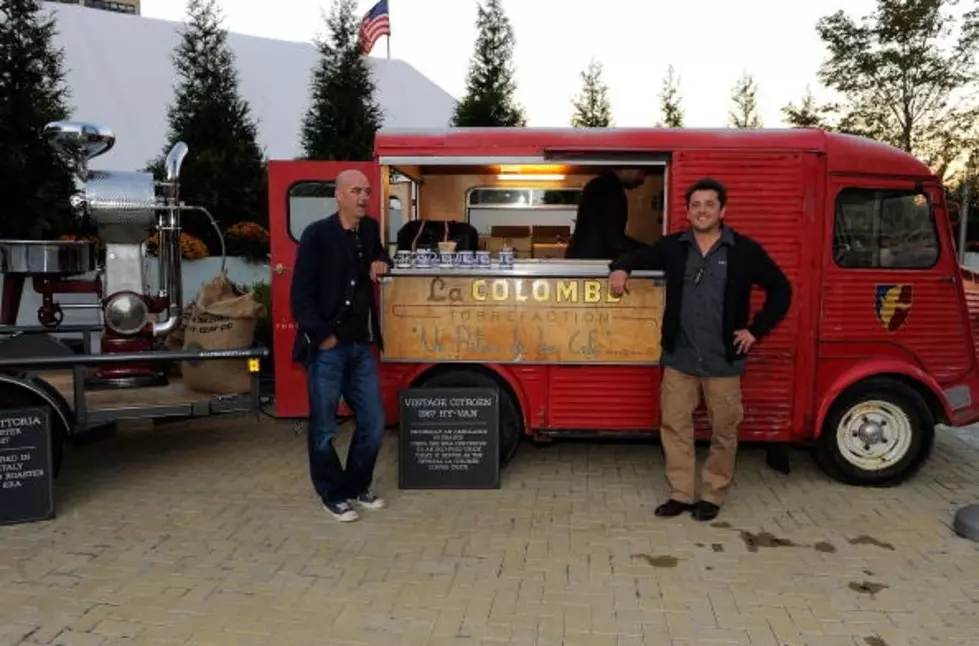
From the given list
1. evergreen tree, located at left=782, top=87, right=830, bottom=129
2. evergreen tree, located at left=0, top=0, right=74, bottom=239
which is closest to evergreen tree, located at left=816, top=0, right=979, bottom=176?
evergreen tree, located at left=782, top=87, right=830, bottom=129

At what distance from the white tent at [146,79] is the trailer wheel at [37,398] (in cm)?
1317

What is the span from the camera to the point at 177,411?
518 centimetres

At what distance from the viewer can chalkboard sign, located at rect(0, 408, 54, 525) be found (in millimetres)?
4629

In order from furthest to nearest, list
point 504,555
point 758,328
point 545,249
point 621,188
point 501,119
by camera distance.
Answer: point 501,119 → point 545,249 → point 621,188 → point 758,328 → point 504,555

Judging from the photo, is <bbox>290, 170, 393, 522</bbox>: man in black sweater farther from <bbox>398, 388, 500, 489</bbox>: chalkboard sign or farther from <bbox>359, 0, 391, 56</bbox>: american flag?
<bbox>359, 0, 391, 56</bbox>: american flag

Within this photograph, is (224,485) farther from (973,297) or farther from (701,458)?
(973,297)

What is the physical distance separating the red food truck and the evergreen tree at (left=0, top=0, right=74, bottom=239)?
8850 millimetres

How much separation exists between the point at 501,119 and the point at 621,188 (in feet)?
43.4

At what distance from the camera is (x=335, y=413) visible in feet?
15.1

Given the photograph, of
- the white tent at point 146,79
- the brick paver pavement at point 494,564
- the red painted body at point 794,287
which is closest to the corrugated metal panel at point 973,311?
the red painted body at point 794,287

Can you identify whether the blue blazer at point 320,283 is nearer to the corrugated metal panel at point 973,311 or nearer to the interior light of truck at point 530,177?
the interior light of truck at point 530,177

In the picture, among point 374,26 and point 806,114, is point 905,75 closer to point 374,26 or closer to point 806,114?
point 806,114

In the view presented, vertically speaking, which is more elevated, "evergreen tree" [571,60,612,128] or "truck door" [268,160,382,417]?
"evergreen tree" [571,60,612,128]

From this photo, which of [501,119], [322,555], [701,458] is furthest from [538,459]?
A: [501,119]
